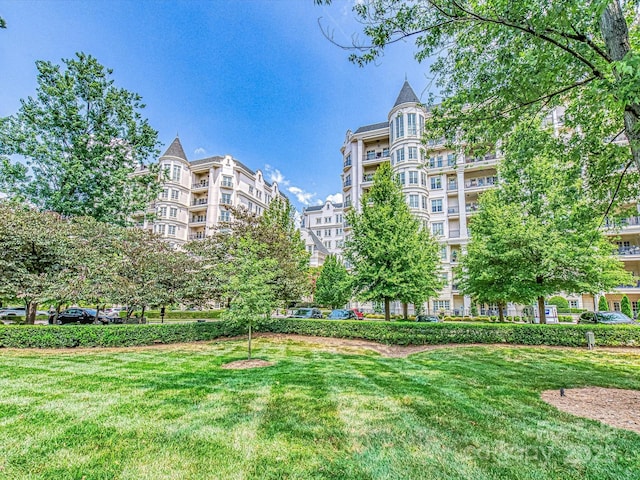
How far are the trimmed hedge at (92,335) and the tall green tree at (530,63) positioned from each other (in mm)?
10601

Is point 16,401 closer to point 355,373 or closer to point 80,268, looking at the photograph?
point 355,373

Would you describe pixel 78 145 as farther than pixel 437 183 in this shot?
No

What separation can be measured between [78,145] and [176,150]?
2673cm

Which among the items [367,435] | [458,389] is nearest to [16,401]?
[367,435]

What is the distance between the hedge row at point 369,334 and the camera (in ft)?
43.4

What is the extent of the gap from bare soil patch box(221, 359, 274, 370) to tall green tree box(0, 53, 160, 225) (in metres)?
15.9

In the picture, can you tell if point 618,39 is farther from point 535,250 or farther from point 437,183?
point 437,183

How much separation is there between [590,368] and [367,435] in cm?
948

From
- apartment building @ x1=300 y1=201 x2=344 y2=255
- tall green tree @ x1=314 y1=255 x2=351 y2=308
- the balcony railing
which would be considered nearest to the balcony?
tall green tree @ x1=314 y1=255 x2=351 y2=308

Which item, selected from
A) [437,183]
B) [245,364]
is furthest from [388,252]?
[437,183]

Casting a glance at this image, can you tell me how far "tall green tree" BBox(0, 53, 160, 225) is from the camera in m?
19.3

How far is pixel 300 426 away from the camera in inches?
190

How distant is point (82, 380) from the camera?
24.8ft

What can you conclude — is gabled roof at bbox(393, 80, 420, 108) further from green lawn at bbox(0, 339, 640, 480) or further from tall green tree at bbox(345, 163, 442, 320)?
green lawn at bbox(0, 339, 640, 480)
